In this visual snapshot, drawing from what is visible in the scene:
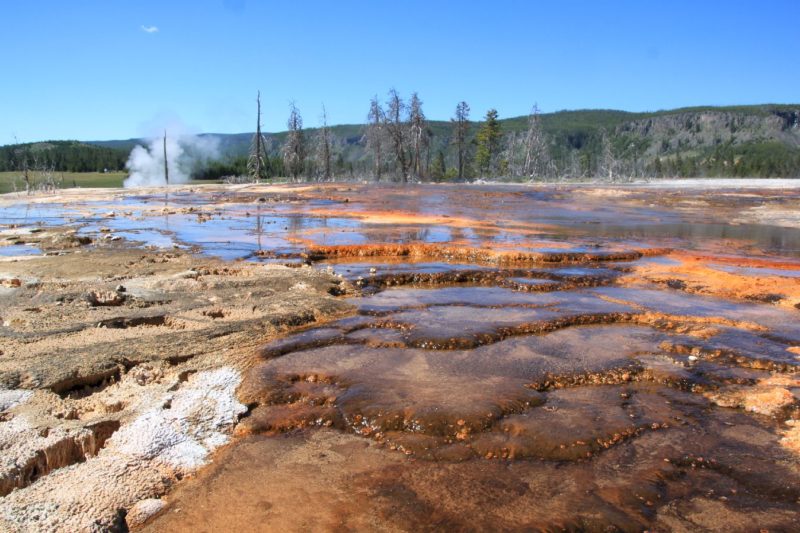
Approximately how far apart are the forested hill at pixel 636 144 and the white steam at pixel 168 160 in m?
9.39

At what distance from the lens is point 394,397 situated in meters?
3.37

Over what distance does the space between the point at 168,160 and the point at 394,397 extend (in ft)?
166

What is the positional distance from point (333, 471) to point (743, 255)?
29.4 feet

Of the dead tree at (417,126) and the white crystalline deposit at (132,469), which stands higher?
the dead tree at (417,126)

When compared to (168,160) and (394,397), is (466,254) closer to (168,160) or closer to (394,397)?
(394,397)

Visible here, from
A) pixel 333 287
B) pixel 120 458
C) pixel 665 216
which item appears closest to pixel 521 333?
pixel 333 287

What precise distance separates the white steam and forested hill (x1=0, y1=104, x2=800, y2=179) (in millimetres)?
9388

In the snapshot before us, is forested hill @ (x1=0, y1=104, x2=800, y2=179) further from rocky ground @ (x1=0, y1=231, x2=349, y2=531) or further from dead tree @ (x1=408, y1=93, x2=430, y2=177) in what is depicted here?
rocky ground @ (x1=0, y1=231, x2=349, y2=531)

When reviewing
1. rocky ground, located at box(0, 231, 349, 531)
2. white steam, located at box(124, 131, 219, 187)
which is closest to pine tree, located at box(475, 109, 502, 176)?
white steam, located at box(124, 131, 219, 187)

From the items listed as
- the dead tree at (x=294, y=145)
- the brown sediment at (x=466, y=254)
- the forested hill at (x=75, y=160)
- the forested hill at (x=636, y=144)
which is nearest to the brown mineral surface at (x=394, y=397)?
the brown sediment at (x=466, y=254)

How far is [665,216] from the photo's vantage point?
16.5 m

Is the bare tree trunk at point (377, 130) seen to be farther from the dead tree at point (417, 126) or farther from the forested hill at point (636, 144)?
the forested hill at point (636, 144)

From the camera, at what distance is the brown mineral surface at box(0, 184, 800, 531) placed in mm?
2369

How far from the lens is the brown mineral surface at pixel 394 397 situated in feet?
7.77
